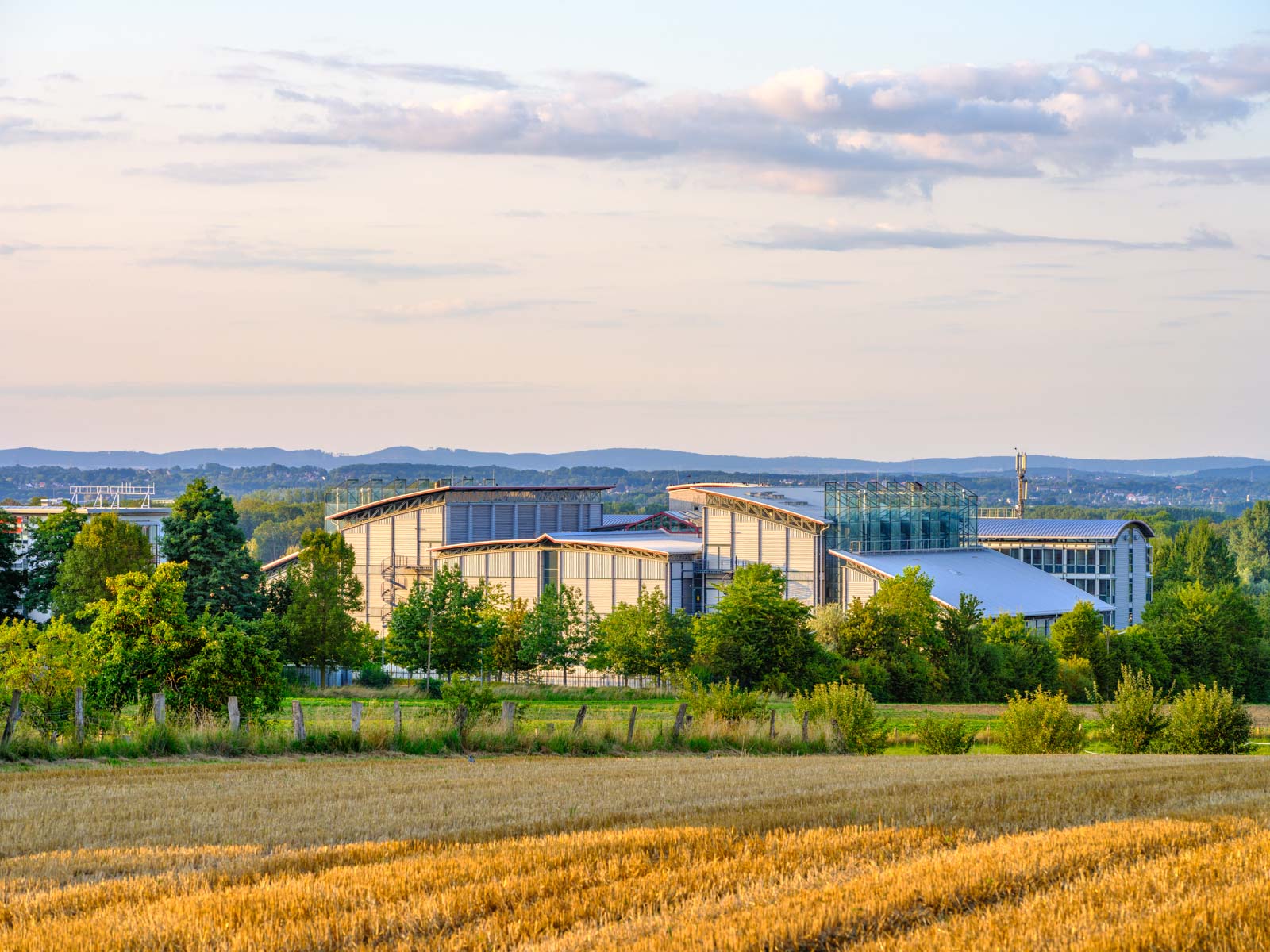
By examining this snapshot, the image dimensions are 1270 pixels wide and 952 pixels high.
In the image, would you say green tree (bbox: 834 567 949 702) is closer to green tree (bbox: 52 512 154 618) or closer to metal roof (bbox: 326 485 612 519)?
metal roof (bbox: 326 485 612 519)

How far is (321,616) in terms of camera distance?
7588cm

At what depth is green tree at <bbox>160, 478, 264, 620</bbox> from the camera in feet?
217

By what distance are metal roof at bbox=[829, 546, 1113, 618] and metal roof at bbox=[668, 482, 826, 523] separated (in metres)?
4.20

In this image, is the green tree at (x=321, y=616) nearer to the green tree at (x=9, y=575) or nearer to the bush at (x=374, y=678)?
the bush at (x=374, y=678)

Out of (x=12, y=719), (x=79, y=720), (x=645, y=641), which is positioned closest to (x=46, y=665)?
(x=79, y=720)

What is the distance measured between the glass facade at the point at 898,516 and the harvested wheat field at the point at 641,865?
75.6 m

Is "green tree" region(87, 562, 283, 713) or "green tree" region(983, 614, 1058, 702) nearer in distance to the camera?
"green tree" region(87, 562, 283, 713)

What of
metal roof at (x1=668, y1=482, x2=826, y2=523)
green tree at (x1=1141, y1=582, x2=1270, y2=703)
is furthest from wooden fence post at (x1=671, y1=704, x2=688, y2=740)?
green tree at (x1=1141, y1=582, x2=1270, y2=703)

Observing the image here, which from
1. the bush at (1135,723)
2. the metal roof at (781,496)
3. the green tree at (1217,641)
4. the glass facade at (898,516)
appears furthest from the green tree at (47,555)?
the green tree at (1217,641)

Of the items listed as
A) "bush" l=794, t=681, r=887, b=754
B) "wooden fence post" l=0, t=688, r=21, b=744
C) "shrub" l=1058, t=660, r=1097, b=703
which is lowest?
"shrub" l=1058, t=660, r=1097, b=703

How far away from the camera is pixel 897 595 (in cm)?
8319

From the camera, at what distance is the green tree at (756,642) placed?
2904 inches

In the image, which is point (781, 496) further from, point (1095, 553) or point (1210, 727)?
point (1210, 727)

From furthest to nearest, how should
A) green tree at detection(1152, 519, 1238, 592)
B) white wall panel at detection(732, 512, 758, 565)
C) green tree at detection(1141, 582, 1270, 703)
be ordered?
green tree at detection(1152, 519, 1238, 592)
white wall panel at detection(732, 512, 758, 565)
green tree at detection(1141, 582, 1270, 703)
